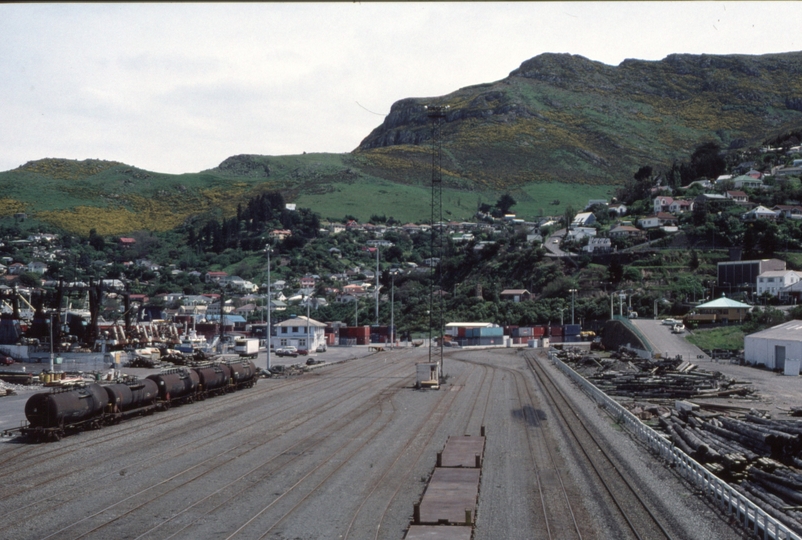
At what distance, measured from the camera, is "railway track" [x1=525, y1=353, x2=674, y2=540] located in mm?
22469

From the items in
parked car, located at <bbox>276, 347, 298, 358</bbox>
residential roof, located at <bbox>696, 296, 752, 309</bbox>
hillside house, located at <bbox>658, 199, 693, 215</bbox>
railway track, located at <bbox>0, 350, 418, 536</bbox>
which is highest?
hillside house, located at <bbox>658, 199, 693, 215</bbox>

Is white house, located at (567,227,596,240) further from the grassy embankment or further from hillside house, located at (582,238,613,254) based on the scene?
the grassy embankment

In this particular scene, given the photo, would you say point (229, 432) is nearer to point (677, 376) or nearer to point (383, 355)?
point (677, 376)

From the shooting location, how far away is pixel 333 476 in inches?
1169

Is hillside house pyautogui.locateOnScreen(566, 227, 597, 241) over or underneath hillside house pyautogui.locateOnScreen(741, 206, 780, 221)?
underneath

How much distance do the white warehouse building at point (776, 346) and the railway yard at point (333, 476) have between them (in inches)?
1190

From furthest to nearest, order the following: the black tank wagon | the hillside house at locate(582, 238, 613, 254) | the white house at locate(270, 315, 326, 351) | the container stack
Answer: the hillside house at locate(582, 238, 613, 254) < the container stack < the white house at locate(270, 315, 326, 351) < the black tank wagon

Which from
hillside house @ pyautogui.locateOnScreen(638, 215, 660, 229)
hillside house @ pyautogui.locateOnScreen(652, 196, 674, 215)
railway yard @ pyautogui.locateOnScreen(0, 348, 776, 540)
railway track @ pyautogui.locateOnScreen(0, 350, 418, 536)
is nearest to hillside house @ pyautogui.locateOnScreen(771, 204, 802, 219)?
hillside house @ pyautogui.locateOnScreen(638, 215, 660, 229)

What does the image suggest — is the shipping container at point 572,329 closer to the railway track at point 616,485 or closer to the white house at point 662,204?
the white house at point 662,204

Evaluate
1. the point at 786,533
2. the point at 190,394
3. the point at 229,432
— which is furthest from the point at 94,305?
the point at 786,533

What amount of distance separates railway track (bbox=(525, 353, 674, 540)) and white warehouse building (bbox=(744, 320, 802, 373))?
111 ft

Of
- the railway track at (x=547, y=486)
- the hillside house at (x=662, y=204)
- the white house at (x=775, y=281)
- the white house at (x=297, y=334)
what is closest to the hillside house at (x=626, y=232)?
the hillside house at (x=662, y=204)

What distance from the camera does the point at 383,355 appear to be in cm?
10800

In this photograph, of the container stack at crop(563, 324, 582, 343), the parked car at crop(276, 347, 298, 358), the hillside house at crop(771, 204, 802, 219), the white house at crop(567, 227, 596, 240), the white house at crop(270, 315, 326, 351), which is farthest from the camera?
the white house at crop(567, 227, 596, 240)
